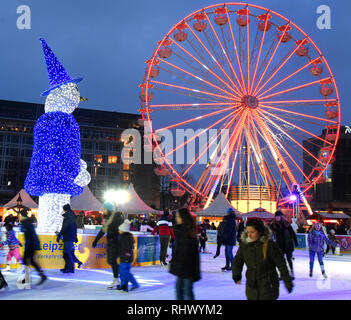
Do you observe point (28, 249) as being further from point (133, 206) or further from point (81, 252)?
point (133, 206)

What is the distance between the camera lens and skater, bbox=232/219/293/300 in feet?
14.4

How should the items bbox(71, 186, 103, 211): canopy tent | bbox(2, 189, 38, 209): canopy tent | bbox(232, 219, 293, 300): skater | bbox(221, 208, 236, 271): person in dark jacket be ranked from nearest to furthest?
bbox(232, 219, 293, 300): skater
bbox(221, 208, 236, 271): person in dark jacket
bbox(71, 186, 103, 211): canopy tent
bbox(2, 189, 38, 209): canopy tent

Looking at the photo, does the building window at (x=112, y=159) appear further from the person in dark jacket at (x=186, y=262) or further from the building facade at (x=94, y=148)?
the person in dark jacket at (x=186, y=262)

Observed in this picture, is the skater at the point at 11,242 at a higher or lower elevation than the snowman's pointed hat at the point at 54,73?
lower

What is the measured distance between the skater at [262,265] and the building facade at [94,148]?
5927 centimetres

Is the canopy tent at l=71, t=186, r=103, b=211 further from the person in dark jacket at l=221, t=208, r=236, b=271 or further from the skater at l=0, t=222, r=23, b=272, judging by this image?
the skater at l=0, t=222, r=23, b=272

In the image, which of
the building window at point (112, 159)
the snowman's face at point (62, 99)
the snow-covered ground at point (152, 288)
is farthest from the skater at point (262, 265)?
the building window at point (112, 159)

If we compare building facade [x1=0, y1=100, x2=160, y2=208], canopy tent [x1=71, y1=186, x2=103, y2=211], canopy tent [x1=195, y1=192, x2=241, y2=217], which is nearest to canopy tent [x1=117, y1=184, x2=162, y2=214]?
canopy tent [x1=71, y1=186, x2=103, y2=211]

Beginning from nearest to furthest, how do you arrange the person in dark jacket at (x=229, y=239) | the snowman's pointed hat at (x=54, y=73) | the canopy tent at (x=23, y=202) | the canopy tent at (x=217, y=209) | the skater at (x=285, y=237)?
the skater at (x=285, y=237)
the person in dark jacket at (x=229, y=239)
the snowman's pointed hat at (x=54, y=73)
the canopy tent at (x=217, y=209)
the canopy tent at (x=23, y=202)

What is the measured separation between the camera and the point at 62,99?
12.6 m

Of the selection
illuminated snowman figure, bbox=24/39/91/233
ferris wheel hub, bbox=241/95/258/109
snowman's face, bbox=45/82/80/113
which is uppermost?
ferris wheel hub, bbox=241/95/258/109

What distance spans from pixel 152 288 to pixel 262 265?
14.2ft

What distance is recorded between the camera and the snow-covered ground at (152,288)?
729 cm
